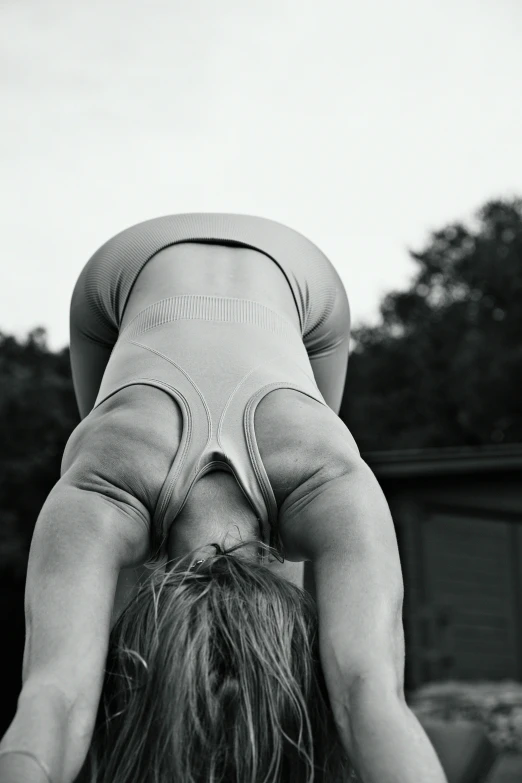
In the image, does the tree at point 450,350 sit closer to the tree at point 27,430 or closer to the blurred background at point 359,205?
the blurred background at point 359,205

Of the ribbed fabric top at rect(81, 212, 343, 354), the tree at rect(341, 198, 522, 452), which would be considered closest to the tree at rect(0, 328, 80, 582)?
the tree at rect(341, 198, 522, 452)

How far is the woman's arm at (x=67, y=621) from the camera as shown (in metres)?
1.24

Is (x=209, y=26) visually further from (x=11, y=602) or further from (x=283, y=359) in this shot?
(x=11, y=602)

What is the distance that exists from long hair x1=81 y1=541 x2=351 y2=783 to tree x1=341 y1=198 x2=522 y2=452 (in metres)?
19.3

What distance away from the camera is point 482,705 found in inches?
457

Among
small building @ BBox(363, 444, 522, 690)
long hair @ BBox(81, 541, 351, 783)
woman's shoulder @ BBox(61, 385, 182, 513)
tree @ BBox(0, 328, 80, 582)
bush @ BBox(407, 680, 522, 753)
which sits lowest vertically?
long hair @ BBox(81, 541, 351, 783)

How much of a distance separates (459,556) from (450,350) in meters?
9.83

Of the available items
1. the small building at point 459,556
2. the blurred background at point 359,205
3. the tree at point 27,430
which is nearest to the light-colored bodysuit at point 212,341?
the blurred background at point 359,205

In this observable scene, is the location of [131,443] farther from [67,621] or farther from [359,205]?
[359,205]

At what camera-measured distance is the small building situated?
46.1 feet

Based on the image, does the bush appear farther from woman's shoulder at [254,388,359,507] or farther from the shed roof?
woman's shoulder at [254,388,359,507]

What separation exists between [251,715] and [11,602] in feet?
55.5

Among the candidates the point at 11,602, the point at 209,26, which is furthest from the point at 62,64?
the point at 11,602

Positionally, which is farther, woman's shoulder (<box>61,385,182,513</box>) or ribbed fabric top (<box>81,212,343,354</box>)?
ribbed fabric top (<box>81,212,343,354</box>)
